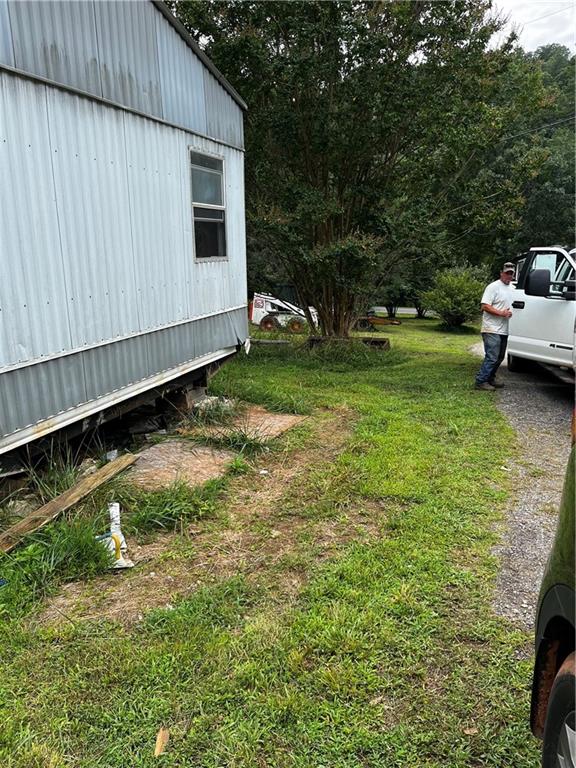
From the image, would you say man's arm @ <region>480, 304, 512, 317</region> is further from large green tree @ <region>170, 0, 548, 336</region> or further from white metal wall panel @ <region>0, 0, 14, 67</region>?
white metal wall panel @ <region>0, 0, 14, 67</region>

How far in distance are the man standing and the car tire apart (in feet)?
22.2

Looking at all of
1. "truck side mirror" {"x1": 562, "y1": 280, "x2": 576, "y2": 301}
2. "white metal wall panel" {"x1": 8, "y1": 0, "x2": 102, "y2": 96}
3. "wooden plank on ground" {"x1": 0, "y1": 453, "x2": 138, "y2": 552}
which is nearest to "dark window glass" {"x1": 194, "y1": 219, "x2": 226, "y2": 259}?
"white metal wall panel" {"x1": 8, "y1": 0, "x2": 102, "y2": 96}

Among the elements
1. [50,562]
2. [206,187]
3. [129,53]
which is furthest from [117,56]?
[50,562]

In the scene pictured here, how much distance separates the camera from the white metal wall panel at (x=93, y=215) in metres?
4.32

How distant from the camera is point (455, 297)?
18.7m

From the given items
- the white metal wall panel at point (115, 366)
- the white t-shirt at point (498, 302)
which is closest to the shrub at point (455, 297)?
the white t-shirt at point (498, 302)

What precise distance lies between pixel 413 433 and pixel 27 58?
4.64m

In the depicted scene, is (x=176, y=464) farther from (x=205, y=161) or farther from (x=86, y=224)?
(x=205, y=161)

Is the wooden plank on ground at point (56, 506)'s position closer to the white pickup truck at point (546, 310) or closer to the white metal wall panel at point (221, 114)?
the white metal wall panel at point (221, 114)

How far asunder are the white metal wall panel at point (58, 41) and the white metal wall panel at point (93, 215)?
148mm

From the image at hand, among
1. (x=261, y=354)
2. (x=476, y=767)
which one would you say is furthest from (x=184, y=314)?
(x=261, y=354)

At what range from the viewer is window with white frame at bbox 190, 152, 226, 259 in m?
6.43

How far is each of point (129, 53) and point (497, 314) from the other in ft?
17.6

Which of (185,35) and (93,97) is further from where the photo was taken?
(185,35)
